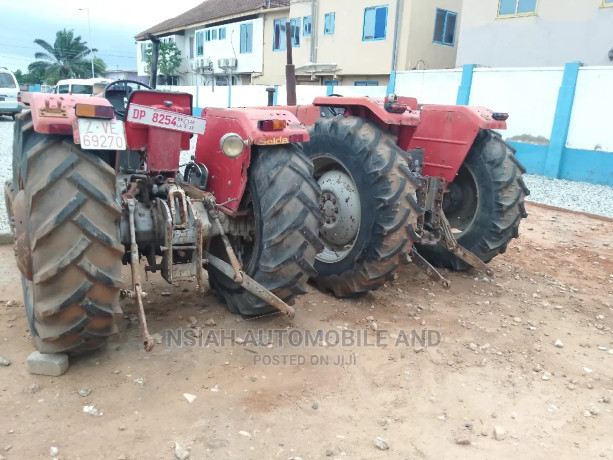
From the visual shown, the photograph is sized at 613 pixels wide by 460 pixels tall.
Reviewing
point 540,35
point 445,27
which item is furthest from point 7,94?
point 540,35

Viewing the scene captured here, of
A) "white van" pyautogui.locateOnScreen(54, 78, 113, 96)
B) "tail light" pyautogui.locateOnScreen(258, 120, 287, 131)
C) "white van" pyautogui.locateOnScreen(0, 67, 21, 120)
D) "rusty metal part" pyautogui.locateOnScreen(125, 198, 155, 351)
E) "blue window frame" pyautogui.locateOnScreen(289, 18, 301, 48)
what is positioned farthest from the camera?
"blue window frame" pyautogui.locateOnScreen(289, 18, 301, 48)

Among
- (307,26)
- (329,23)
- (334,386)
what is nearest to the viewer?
(334,386)

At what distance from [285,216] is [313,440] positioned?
1.36 metres

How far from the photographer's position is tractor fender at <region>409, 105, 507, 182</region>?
4.69 m

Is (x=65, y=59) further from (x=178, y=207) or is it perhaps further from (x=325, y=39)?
(x=178, y=207)

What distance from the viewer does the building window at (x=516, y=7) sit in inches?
605

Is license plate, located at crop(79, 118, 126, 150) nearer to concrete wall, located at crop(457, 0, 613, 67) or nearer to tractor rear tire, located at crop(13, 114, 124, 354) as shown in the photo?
tractor rear tire, located at crop(13, 114, 124, 354)

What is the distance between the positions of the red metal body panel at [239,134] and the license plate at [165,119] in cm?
21

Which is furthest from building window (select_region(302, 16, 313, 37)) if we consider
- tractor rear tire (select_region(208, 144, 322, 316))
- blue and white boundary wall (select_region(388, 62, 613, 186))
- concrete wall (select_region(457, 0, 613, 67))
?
tractor rear tire (select_region(208, 144, 322, 316))

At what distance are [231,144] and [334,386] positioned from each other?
1.59 m

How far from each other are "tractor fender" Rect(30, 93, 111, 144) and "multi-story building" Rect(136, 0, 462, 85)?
41.1 ft

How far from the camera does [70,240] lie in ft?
8.34

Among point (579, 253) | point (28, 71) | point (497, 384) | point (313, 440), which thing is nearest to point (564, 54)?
point (579, 253)

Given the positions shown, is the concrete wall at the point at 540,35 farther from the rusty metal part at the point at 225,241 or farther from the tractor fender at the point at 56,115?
the tractor fender at the point at 56,115
